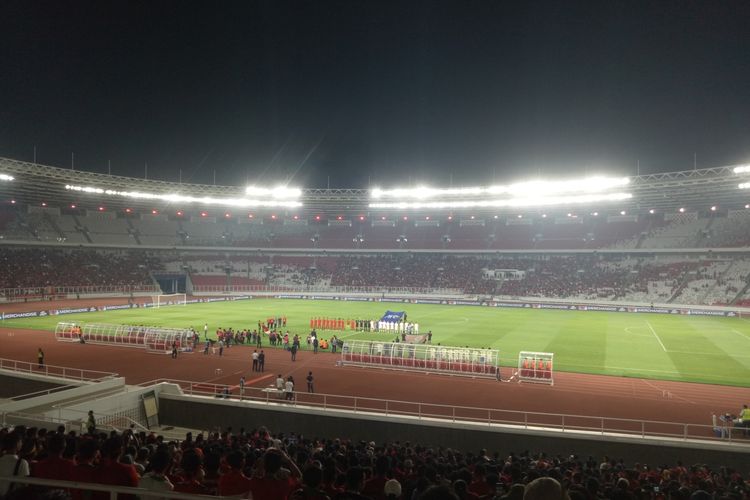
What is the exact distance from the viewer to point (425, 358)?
28.2 meters

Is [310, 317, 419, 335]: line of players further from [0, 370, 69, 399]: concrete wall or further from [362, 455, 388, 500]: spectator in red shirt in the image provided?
[362, 455, 388, 500]: spectator in red shirt

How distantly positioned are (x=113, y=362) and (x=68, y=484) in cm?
3020

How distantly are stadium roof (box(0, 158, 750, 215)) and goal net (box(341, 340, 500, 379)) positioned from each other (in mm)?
35452

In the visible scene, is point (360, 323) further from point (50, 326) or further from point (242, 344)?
point (50, 326)

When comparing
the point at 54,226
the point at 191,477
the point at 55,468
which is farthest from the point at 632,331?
the point at 54,226

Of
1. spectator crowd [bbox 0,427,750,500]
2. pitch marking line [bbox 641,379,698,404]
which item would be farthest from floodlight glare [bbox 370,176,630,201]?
spectator crowd [bbox 0,427,750,500]

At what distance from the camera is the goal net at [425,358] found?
2667cm

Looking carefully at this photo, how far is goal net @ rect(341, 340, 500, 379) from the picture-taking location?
87.5 feet

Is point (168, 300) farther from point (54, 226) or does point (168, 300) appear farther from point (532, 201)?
point (532, 201)

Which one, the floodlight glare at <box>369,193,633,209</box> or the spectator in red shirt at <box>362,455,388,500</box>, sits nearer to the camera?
the spectator in red shirt at <box>362,455,388,500</box>

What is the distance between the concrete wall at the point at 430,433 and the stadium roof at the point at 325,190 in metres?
41.3

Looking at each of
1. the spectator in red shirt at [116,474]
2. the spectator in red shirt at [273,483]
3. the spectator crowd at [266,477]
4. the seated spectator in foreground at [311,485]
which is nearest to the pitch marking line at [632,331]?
the spectator crowd at [266,477]

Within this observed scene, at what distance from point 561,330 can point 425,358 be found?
20.9m

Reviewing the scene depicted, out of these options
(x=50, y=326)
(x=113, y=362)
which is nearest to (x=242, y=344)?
(x=113, y=362)
